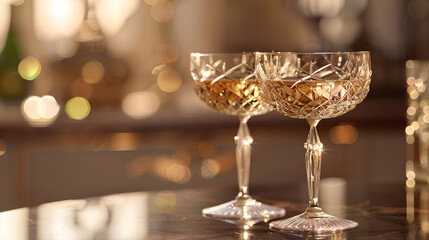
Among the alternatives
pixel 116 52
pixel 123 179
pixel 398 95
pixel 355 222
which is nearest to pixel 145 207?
pixel 355 222

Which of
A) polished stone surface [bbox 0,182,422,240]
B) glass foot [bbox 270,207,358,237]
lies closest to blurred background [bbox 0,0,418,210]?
polished stone surface [bbox 0,182,422,240]

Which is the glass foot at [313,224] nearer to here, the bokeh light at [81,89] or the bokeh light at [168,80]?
the bokeh light at [81,89]

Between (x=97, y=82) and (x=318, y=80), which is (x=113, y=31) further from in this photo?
(x=318, y=80)

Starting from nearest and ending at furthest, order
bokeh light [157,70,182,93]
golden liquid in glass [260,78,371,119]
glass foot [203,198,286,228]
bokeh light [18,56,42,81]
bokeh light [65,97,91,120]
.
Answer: golden liquid in glass [260,78,371,119]
glass foot [203,198,286,228]
bokeh light [65,97,91,120]
bokeh light [18,56,42,81]
bokeh light [157,70,182,93]

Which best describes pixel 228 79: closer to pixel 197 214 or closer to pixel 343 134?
pixel 197 214

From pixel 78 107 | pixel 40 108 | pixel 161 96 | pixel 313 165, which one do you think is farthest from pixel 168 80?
pixel 313 165

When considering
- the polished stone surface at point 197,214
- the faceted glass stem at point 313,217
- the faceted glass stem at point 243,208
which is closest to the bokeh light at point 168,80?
the polished stone surface at point 197,214

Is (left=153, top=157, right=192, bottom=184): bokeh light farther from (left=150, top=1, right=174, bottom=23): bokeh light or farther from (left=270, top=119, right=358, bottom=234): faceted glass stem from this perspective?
(left=270, top=119, right=358, bottom=234): faceted glass stem
